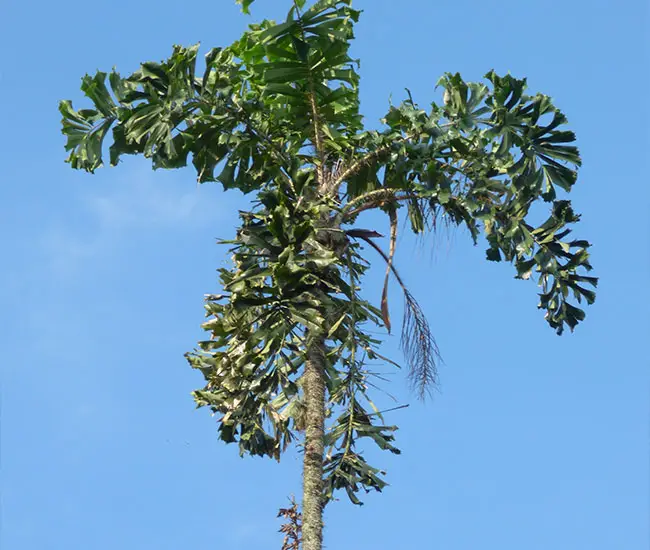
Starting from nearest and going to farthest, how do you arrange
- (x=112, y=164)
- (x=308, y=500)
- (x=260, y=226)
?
1. (x=308, y=500)
2. (x=260, y=226)
3. (x=112, y=164)

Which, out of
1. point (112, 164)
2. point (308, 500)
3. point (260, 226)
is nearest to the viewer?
point (308, 500)

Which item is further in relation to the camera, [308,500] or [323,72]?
[323,72]

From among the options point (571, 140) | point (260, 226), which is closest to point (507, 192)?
point (571, 140)

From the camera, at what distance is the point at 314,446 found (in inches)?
469

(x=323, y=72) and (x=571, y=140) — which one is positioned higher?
(x=323, y=72)

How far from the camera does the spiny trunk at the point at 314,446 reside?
11.5 m

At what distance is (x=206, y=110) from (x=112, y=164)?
65.9 inches

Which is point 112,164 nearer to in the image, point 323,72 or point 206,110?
point 206,110

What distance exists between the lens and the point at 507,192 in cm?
1275

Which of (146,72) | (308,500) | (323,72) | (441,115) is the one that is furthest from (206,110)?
(308,500)

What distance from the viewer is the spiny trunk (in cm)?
1148

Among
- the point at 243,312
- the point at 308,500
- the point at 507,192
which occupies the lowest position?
the point at 308,500

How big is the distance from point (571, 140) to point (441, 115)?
1.48 m

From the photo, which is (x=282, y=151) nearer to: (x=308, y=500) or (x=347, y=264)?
(x=347, y=264)
